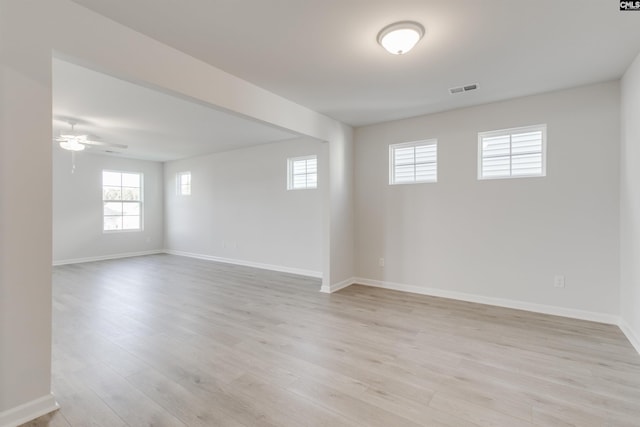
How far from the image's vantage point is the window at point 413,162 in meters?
4.40

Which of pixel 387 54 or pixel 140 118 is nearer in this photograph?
pixel 387 54

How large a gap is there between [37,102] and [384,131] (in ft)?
13.4

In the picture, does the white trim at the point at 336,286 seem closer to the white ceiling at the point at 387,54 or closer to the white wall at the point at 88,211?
the white ceiling at the point at 387,54

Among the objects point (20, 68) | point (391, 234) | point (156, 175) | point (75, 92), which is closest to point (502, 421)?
point (391, 234)

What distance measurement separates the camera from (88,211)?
720 cm

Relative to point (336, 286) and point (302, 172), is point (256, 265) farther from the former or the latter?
point (336, 286)

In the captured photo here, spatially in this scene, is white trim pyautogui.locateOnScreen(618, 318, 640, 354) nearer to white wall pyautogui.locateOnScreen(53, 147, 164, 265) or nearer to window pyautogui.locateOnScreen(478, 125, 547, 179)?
window pyautogui.locateOnScreen(478, 125, 547, 179)

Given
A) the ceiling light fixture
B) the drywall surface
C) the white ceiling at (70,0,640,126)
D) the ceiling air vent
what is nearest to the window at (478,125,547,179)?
the white ceiling at (70,0,640,126)

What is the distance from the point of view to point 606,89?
3.26 m

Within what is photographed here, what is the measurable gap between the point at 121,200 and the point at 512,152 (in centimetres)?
879

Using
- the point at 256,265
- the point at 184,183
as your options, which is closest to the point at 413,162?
the point at 256,265

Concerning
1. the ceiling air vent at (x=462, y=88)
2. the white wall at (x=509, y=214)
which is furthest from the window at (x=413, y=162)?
the ceiling air vent at (x=462, y=88)

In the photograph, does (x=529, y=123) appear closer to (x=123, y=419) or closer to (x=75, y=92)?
(x=123, y=419)

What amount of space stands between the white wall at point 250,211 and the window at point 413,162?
1130 millimetres
